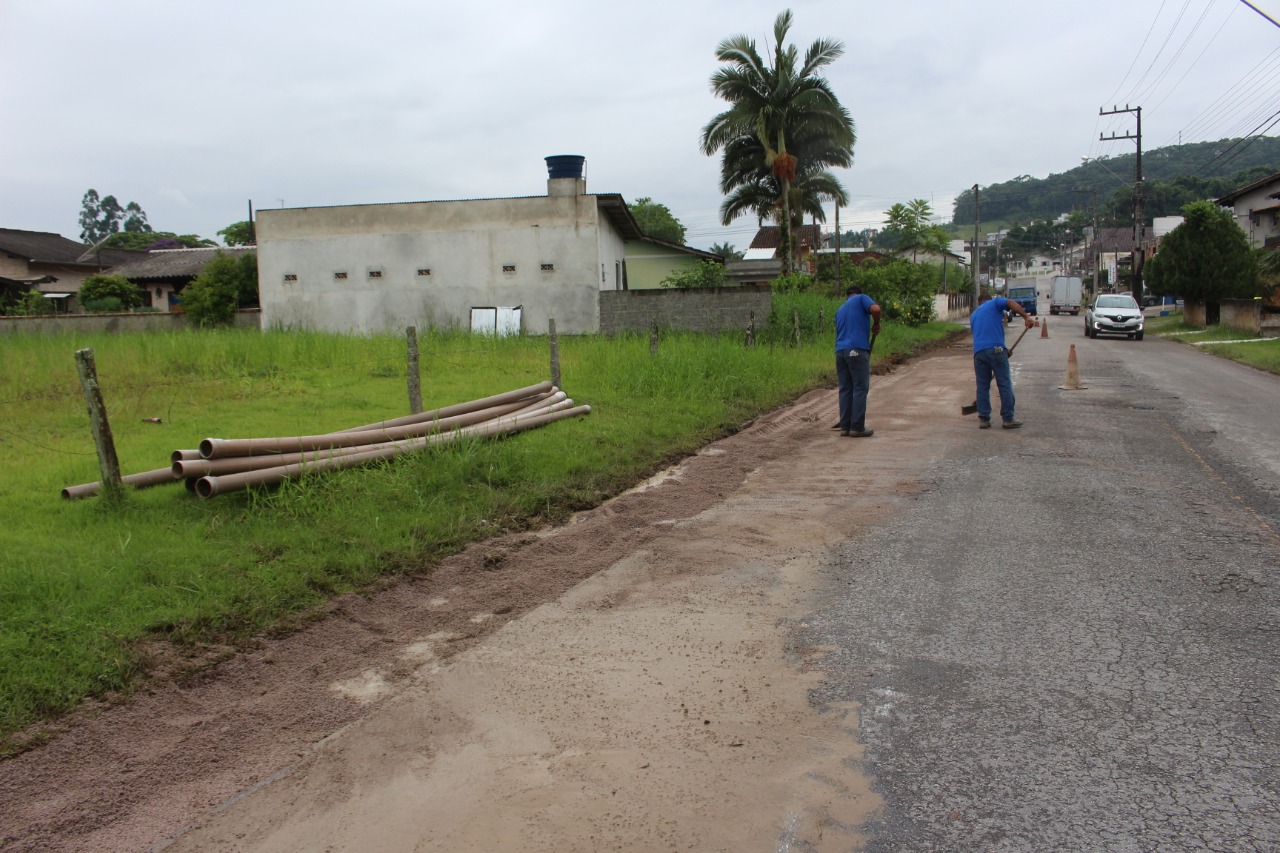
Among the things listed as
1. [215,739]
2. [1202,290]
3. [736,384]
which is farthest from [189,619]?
[1202,290]

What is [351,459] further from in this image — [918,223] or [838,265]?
[918,223]

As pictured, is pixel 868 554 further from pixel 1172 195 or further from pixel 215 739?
pixel 1172 195

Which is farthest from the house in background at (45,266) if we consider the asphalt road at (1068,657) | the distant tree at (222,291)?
the asphalt road at (1068,657)

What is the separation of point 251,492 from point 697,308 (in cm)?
1715

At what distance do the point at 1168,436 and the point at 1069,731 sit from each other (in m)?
8.35

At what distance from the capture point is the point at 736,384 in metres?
13.9

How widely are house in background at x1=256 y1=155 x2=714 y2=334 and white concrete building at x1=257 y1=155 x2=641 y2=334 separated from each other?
0.03m

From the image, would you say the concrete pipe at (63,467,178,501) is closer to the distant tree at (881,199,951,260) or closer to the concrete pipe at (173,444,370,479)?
the concrete pipe at (173,444,370,479)

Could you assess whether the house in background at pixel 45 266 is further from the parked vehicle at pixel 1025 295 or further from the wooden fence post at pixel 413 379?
the parked vehicle at pixel 1025 295

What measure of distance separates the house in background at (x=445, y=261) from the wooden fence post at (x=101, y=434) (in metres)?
22.2

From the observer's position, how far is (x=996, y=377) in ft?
38.0

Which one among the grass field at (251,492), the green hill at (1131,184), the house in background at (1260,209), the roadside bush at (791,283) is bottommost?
the grass field at (251,492)

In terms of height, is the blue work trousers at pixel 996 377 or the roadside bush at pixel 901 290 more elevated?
the roadside bush at pixel 901 290

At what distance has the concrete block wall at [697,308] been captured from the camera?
878 inches
